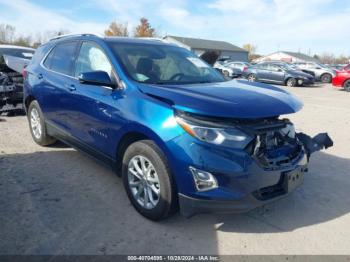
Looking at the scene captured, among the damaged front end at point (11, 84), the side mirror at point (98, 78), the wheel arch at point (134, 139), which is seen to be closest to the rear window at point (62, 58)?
the side mirror at point (98, 78)

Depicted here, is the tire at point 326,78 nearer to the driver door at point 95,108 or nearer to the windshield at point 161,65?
the windshield at point 161,65

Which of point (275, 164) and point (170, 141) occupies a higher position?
point (170, 141)

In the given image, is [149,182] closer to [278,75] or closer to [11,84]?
[11,84]

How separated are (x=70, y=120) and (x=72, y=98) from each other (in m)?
0.34

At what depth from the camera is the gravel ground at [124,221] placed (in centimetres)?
311

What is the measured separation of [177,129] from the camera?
306 centimetres

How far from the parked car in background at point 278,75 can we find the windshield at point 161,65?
58.7ft

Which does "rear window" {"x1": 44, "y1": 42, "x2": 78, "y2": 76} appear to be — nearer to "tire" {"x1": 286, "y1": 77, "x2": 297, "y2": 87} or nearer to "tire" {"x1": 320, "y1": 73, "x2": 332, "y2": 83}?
"tire" {"x1": 286, "y1": 77, "x2": 297, "y2": 87}

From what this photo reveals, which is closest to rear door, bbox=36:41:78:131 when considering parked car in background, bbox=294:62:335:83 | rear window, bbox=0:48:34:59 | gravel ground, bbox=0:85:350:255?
gravel ground, bbox=0:85:350:255

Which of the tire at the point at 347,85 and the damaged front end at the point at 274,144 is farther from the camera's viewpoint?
the tire at the point at 347,85

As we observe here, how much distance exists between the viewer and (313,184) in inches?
182

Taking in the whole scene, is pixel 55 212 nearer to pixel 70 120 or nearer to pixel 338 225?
pixel 70 120

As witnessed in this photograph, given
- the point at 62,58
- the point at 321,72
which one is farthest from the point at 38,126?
the point at 321,72

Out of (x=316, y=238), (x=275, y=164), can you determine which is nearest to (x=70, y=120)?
(x=275, y=164)
